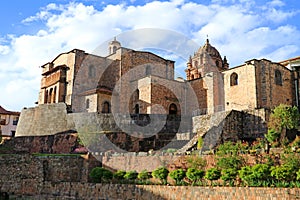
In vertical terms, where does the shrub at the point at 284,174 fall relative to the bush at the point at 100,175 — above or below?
above

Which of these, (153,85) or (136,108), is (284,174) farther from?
(136,108)

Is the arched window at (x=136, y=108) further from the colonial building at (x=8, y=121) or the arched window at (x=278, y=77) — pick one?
the colonial building at (x=8, y=121)

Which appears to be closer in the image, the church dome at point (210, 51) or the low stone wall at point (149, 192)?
the low stone wall at point (149, 192)

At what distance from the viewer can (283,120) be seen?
22766 millimetres

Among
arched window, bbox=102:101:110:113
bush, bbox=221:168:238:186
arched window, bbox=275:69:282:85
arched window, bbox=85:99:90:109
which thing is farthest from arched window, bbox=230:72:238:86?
bush, bbox=221:168:238:186

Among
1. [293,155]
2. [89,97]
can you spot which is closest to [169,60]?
[89,97]

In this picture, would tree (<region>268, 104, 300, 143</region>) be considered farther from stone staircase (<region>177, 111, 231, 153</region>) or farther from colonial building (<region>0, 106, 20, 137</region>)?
colonial building (<region>0, 106, 20, 137</region>)

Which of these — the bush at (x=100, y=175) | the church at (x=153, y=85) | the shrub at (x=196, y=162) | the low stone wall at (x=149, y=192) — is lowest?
the low stone wall at (x=149, y=192)

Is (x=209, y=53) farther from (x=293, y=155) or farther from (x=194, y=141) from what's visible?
(x=293, y=155)

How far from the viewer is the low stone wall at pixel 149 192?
517 inches

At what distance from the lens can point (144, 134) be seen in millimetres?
27438

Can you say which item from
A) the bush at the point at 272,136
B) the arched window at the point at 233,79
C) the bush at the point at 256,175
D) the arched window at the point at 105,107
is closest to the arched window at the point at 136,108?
the arched window at the point at 105,107

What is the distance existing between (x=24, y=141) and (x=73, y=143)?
554 cm

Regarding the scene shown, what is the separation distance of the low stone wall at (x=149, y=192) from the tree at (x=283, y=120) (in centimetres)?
961
